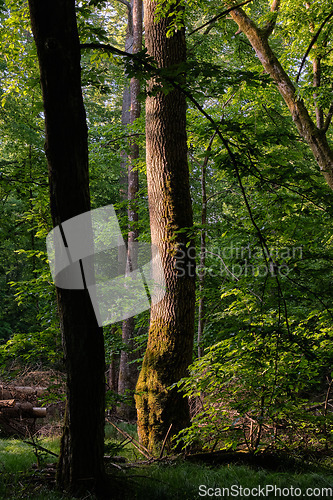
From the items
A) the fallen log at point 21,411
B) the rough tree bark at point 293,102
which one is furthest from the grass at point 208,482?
the fallen log at point 21,411

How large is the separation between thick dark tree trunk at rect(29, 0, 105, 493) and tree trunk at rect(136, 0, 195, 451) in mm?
2230

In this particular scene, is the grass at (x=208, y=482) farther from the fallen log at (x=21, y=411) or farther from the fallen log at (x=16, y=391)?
the fallen log at (x=16, y=391)

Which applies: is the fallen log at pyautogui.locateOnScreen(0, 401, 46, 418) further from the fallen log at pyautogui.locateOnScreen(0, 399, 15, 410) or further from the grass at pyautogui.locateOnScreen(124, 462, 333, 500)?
the grass at pyautogui.locateOnScreen(124, 462, 333, 500)

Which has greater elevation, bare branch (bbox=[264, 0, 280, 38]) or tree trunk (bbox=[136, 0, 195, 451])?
bare branch (bbox=[264, 0, 280, 38])

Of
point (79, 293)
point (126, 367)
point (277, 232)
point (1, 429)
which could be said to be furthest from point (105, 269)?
point (79, 293)

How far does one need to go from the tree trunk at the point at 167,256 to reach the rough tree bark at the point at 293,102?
99.8 inches

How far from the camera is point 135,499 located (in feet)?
10.9

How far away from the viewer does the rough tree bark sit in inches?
297

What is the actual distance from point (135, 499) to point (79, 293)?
1787 millimetres

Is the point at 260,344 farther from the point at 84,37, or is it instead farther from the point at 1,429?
the point at 1,429

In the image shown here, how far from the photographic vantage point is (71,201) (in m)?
2.95

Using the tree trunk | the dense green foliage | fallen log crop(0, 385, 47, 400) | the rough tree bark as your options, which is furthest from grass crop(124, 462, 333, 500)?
fallen log crop(0, 385, 47, 400)

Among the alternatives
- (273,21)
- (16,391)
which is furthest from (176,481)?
(273,21)

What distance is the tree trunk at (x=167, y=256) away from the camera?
18.0 feet
